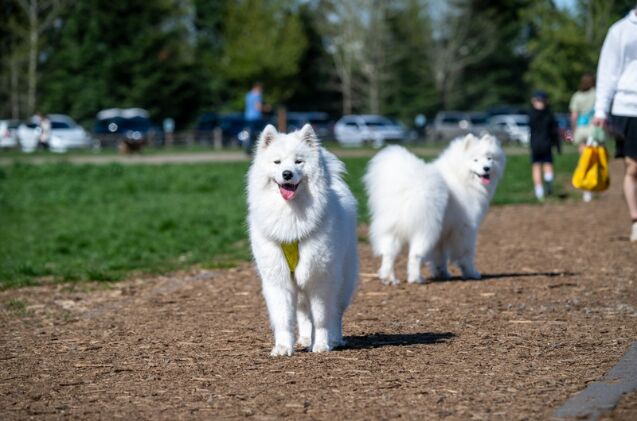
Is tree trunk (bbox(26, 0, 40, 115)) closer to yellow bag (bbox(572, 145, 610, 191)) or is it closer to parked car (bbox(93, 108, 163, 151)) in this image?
parked car (bbox(93, 108, 163, 151))

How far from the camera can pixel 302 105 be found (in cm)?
7681

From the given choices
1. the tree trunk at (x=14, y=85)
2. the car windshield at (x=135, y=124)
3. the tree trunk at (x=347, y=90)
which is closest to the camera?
the car windshield at (x=135, y=124)

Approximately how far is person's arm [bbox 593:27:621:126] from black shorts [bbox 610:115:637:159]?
0.20m

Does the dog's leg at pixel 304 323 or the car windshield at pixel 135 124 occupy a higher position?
the car windshield at pixel 135 124

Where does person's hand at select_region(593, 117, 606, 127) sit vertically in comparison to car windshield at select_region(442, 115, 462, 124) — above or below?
below

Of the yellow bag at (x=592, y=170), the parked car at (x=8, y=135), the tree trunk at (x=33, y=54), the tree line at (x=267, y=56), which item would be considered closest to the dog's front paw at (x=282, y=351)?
the yellow bag at (x=592, y=170)

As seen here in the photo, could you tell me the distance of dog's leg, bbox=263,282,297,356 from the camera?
7.41m

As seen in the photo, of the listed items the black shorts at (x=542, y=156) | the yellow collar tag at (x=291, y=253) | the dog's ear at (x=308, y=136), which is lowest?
the yellow collar tag at (x=291, y=253)

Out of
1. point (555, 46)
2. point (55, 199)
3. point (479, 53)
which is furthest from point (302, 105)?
point (55, 199)

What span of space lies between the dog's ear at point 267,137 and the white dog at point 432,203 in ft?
11.3

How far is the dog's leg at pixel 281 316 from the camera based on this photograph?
24.3ft

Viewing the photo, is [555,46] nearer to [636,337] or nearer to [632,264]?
[632,264]

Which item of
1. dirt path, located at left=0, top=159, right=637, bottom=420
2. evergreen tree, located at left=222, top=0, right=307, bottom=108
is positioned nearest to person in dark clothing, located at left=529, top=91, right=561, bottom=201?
dirt path, located at left=0, top=159, right=637, bottom=420

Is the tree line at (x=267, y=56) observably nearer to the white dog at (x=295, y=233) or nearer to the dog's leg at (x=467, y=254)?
the dog's leg at (x=467, y=254)
